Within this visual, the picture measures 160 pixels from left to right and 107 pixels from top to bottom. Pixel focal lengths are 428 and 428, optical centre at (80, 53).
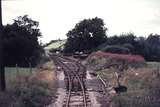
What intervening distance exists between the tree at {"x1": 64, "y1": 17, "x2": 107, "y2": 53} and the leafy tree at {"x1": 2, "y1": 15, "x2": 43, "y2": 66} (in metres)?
32.6

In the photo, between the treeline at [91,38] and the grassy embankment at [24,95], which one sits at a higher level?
the treeline at [91,38]

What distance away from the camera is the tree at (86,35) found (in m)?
95.7

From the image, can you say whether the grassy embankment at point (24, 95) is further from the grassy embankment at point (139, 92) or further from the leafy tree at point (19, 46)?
the leafy tree at point (19, 46)

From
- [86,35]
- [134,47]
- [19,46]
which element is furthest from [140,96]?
[86,35]

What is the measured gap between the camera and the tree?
3767 inches

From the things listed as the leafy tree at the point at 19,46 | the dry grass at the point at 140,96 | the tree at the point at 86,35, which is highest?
the tree at the point at 86,35

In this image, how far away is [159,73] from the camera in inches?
1145

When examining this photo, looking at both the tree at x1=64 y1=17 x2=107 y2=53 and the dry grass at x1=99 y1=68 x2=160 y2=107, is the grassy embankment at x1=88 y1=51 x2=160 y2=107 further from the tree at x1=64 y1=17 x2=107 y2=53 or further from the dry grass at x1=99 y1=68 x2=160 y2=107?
the tree at x1=64 y1=17 x2=107 y2=53

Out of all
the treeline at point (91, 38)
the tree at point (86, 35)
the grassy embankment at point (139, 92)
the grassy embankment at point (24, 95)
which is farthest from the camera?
the tree at point (86, 35)

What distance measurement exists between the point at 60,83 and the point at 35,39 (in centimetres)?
3112

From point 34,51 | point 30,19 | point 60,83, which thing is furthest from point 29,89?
point 30,19

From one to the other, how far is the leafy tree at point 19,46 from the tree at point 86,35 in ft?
107

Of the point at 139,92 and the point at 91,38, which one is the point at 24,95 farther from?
the point at 91,38

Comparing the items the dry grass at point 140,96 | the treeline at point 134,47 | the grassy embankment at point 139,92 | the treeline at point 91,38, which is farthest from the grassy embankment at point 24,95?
the treeline at point 91,38
